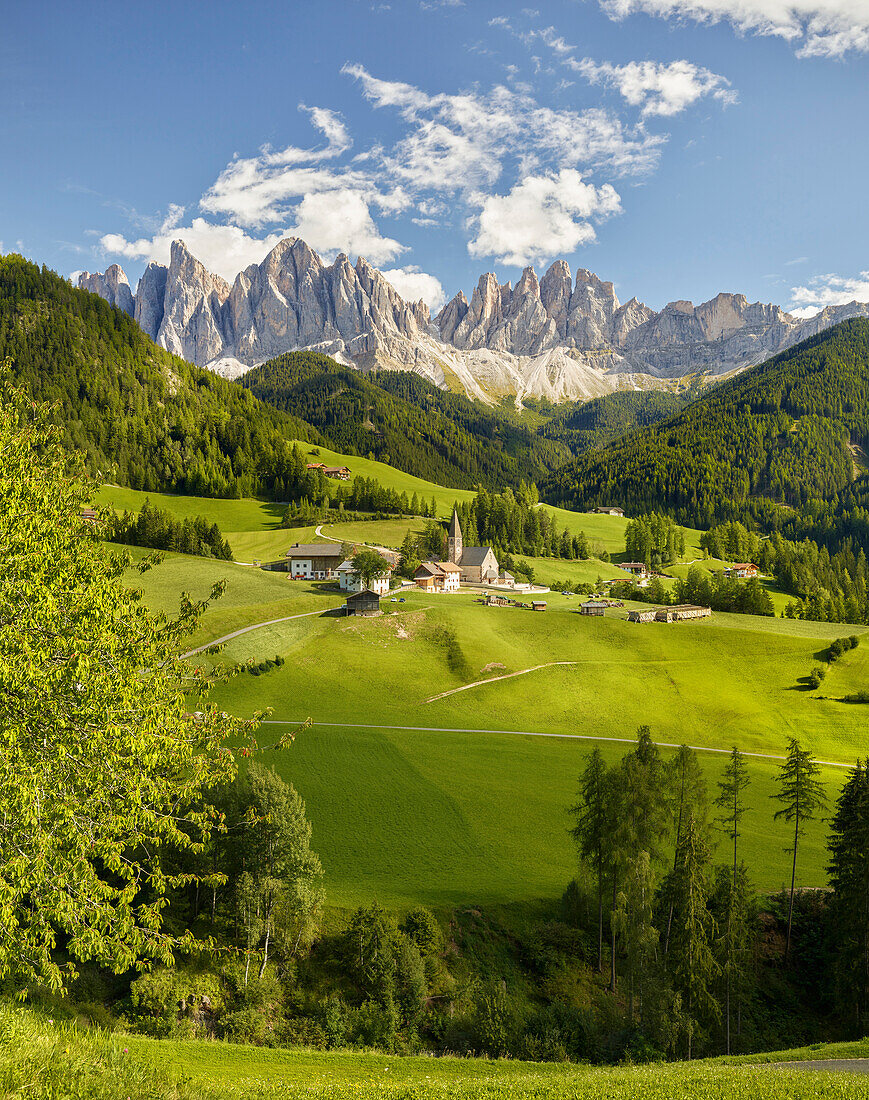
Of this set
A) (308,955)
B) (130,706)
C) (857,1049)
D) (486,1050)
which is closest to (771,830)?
(857,1049)

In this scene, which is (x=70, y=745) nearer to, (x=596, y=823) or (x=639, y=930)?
(x=639, y=930)

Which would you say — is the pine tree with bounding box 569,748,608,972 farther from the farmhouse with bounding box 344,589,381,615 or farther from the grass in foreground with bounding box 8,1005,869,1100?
the farmhouse with bounding box 344,589,381,615

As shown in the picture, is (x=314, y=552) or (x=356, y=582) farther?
(x=314, y=552)

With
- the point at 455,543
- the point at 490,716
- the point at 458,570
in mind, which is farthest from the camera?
the point at 455,543

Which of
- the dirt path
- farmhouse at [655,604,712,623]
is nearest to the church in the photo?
farmhouse at [655,604,712,623]

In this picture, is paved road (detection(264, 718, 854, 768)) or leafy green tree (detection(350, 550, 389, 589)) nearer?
paved road (detection(264, 718, 854, 768))

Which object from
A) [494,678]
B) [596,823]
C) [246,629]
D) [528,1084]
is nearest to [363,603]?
[246,629]

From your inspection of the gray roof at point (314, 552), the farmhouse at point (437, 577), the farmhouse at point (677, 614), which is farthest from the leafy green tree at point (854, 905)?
the gray roof at point (314, 552)

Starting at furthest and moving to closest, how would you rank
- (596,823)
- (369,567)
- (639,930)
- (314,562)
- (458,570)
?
(458,570), (314,562), (369,567), (596,823), (639,930)
